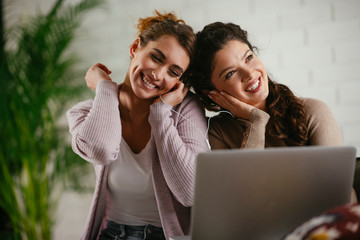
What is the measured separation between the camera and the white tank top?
1.38 m

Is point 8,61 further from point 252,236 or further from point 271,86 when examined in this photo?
point 252,236


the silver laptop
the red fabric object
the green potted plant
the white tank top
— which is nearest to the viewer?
the red fabric object

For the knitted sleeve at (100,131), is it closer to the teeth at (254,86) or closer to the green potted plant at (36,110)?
the teeth at (254,86)

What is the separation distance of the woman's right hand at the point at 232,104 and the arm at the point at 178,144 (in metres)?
0.15

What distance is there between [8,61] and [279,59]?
5.52ft

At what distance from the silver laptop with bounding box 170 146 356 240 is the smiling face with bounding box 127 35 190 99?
2.35 ft

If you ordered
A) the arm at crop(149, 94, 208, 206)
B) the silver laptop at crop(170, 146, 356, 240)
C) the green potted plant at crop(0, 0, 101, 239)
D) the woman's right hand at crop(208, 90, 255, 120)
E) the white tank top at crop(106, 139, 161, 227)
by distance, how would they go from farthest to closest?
the green potted plant at crop(0, 0, 101, 239), the woman's right hand at crop(208, 90, 255, 120), the white tank top at crop(106, 139, 161, 227), the arm at crop(149, 94, 208, 206), the silver laptop at crop(170, 146, 356, 240)

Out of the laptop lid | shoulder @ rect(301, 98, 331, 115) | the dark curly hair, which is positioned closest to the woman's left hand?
the dark curly hair

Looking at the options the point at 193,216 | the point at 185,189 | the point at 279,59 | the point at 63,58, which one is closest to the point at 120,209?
the point at 185,189

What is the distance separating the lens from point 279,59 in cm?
205

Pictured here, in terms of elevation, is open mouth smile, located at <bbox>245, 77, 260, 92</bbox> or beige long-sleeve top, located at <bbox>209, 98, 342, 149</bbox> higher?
open mouth smile, located at <bbox>245, 77, 260, 92</bbox>

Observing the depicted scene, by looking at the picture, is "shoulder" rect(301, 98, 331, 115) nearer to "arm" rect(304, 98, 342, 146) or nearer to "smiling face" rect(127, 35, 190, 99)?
"arm" rect(304, 98, 342, 146)

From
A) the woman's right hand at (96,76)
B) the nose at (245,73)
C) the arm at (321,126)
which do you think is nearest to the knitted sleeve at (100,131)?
the woman's right hand at (96,76)

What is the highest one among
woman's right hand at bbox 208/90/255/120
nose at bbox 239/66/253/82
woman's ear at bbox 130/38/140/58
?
woman's ear at bbox 130/38/140/58
